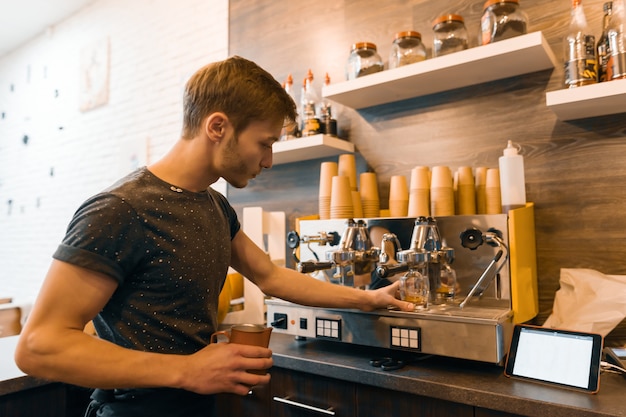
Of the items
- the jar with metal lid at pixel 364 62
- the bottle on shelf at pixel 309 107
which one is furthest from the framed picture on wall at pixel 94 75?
the jar with metal lid at pixel 364 62

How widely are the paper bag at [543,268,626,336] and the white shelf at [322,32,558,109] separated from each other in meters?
0.71

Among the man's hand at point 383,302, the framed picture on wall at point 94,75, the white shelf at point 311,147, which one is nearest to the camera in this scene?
the man's hand at point 383,302

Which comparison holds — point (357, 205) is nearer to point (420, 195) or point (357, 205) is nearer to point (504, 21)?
point (420, 195)

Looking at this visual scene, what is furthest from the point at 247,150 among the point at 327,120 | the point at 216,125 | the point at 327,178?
the point at 327,120

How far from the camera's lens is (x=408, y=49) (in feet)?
5.73

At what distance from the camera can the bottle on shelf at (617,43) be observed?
131 cm

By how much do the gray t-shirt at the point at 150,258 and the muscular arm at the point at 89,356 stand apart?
0.05 m

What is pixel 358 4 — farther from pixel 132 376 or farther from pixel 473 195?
pixel 132 376

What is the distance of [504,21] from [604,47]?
0.31 metres

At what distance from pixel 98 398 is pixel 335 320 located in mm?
667

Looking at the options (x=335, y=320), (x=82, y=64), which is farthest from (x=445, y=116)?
(x=82, y=64)

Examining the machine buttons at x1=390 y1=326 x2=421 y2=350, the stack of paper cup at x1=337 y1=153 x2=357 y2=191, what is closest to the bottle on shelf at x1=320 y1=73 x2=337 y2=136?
A: the stack of paper cup at x1=337 y1=153 x2=357 y2=191

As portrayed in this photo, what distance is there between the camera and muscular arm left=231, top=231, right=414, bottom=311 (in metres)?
1.31

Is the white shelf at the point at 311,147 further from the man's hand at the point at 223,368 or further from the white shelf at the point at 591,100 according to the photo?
the man's hand at the point at 223,368
